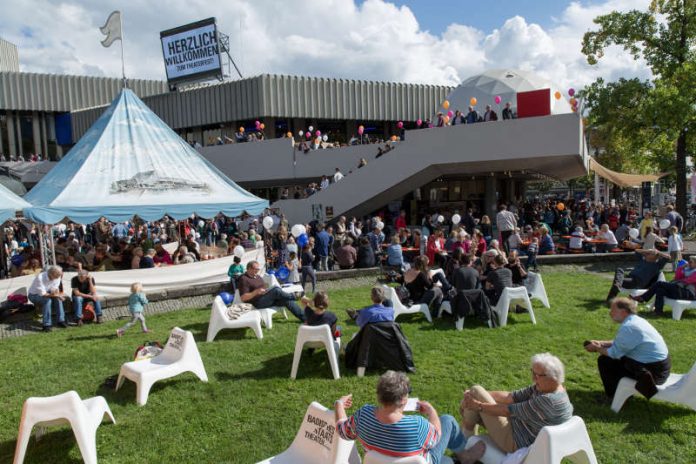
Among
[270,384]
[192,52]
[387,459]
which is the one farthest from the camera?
[192,52]

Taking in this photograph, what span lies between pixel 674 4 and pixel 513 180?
11.3m

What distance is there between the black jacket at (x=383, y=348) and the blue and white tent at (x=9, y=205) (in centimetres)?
875

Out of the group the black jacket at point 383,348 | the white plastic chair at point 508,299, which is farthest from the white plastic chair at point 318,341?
the white plastic chair at point 508,299

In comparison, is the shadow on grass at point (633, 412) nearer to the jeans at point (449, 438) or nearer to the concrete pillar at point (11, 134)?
the jeans at point (449, 438)

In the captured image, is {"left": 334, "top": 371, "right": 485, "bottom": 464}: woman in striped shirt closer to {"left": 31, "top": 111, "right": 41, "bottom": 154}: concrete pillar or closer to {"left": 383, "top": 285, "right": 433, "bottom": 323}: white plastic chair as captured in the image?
{"left": 383, "top": 285, "right": 433, "bottom": 323}: white plastic chair

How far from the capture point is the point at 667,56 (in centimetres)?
1919

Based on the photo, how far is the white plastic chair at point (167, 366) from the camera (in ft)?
18.5

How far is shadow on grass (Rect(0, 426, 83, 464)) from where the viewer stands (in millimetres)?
4621

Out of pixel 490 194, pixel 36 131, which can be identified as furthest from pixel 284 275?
pixel 36 131

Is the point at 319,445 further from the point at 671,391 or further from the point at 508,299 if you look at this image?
the point at 508,299

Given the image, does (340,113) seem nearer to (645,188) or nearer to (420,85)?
(420,85)

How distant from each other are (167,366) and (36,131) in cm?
3612

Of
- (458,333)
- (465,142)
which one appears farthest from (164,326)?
(465,142)

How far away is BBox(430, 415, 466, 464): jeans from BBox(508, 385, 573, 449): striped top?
411 mm
